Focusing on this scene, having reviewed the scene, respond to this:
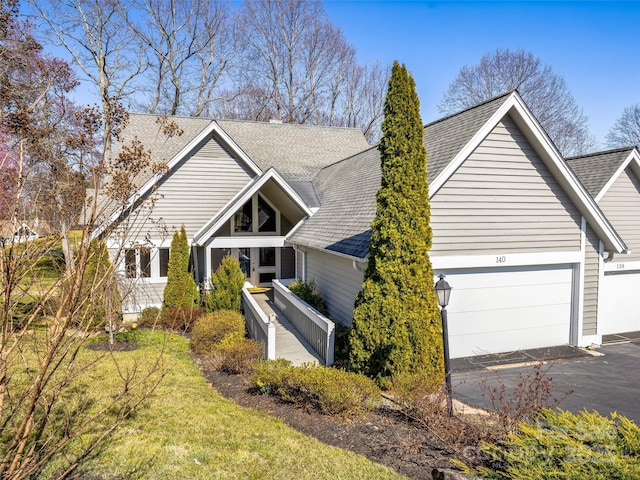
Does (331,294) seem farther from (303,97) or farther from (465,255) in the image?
(303,97)

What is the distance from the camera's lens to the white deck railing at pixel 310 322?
9.22 meters

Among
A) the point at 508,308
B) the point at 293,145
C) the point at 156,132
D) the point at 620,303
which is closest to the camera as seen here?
the point at 508,308

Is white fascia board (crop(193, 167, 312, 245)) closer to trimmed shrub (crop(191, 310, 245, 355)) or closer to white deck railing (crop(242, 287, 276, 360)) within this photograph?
white deck railing (crop(242, 287, 276, 360))

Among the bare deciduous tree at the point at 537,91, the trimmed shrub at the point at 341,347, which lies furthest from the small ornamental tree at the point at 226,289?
the bare deciduous tree at the point at 537,91

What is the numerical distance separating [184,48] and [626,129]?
138 ft

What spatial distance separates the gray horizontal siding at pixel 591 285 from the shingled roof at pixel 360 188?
4.43 m

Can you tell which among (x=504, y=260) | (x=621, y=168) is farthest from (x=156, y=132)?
(x=621, y=168)

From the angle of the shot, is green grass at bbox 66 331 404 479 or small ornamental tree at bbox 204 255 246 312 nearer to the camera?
green grass at bbox 66 331 404 479

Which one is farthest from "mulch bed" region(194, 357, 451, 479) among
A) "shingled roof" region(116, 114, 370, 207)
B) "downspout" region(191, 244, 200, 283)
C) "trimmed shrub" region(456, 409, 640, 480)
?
"shingled roof" region(116, 114, 370, 207)

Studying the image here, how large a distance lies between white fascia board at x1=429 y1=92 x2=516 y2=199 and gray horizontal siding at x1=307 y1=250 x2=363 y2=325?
2.90 meters

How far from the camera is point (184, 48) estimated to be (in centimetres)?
3228

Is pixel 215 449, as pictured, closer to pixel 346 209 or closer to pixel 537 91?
pixel 346 209

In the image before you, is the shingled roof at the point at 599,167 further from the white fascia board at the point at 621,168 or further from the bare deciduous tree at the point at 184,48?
the bare deciduous tree at the point at 184,48

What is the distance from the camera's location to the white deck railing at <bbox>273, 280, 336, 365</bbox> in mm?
9219
